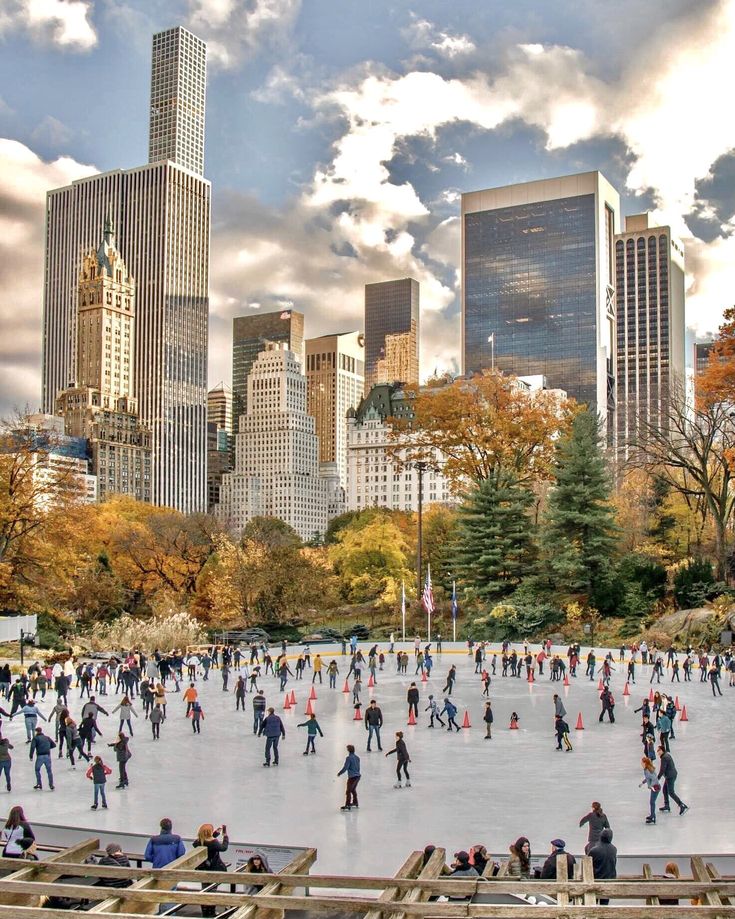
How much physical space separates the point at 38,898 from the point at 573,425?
53.4 m

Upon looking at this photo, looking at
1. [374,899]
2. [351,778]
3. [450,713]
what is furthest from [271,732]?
[374,899]

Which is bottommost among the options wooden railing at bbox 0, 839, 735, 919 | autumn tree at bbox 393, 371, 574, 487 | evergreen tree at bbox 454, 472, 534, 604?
wooden railing at bbox 0, 839, 735, 919

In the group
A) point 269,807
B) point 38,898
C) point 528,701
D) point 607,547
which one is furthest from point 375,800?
point 607,547

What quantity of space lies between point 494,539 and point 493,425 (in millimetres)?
8054

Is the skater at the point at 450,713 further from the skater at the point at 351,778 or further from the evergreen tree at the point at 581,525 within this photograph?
the evergreen tree at the point at 581,525

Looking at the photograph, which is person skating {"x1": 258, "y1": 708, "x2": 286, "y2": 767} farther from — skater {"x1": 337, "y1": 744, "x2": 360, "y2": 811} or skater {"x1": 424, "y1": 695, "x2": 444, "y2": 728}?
skater {"x1": 424, "y1": 695, "x2": 444, "y2": 728}

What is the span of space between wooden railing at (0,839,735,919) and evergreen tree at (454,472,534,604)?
167 ft

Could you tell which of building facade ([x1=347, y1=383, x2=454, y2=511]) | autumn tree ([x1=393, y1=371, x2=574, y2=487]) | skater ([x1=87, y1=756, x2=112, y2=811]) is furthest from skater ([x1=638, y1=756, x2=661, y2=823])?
building facade ([x1=347, y1=383, x2=454, y2=511])

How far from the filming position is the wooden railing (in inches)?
320

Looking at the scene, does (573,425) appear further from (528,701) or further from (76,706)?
(76,706)

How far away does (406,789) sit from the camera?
2066 centimetres

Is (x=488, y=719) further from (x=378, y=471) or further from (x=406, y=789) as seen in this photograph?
(x=378, y=471)

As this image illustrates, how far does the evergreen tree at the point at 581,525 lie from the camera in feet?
188

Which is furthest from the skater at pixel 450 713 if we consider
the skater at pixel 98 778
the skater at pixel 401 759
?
the skater at pixel 98 778
